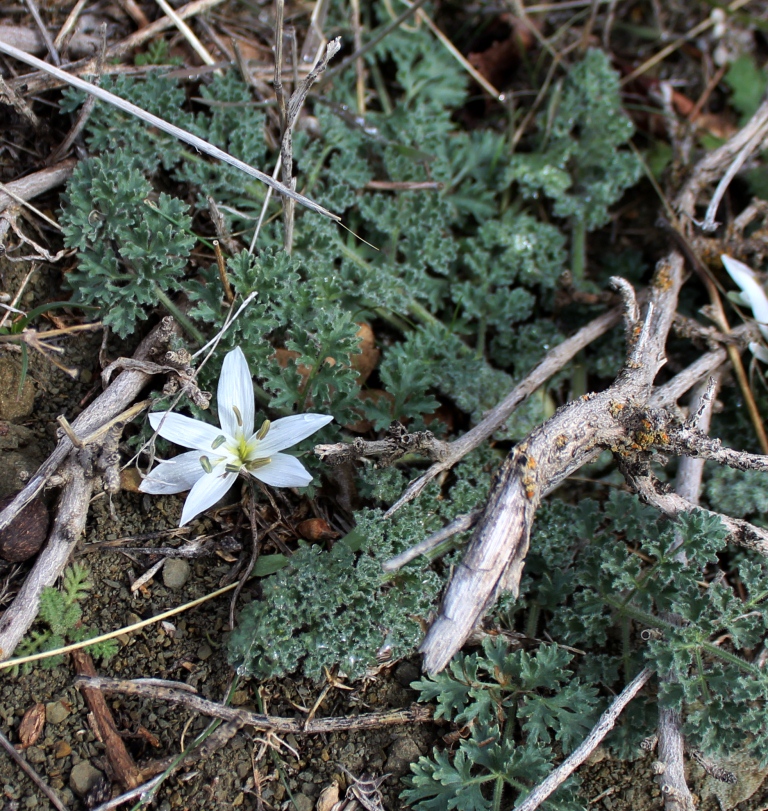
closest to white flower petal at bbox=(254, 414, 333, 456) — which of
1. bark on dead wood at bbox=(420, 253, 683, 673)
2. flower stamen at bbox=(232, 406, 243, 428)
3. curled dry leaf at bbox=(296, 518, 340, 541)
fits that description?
flower stamen at bbox=(232, 406, 243, 428)

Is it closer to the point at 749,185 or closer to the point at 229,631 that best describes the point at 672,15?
the point at 749,185

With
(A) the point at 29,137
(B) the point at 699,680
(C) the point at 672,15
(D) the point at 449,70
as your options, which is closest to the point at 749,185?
(C) the point at 672,15

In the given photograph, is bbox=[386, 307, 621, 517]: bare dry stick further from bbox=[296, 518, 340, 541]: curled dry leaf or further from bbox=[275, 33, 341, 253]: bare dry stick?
bbox=[275, 33, 341, 253]: bare dry stick

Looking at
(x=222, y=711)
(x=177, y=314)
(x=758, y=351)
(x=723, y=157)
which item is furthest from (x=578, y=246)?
(x=222, y=711)

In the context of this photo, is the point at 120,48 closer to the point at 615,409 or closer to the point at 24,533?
the point at 24,533

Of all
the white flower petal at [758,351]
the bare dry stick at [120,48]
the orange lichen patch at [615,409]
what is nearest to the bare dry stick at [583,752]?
the orange lichen patch at [615,409]
